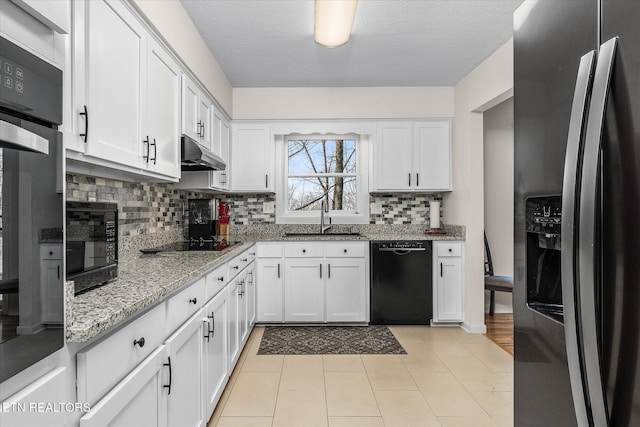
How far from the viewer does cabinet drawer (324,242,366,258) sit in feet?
12.7

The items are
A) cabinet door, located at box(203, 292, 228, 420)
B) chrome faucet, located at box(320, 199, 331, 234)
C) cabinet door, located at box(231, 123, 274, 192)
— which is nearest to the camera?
cabinet door, located at box(203, 292, 228, 420)

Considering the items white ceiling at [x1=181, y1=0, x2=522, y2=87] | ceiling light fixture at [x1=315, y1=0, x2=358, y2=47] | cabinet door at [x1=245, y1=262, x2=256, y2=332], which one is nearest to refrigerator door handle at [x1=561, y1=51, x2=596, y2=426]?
ceiling light fixture at [x1=315, y1=0, x2=358, y2=47]

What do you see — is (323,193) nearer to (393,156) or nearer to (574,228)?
(393,156)

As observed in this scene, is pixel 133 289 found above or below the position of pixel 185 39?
below

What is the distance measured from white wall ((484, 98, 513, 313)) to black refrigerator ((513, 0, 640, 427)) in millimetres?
3657

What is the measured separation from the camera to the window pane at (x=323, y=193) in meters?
4.50

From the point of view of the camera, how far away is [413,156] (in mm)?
4125

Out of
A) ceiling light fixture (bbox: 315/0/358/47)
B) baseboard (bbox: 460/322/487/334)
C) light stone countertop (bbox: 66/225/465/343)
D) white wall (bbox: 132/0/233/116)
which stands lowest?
baseboard (bbox: 460/322/487/334)

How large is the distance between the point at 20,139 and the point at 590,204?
105cm

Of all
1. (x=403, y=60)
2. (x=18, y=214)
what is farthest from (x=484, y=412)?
(x=403, y=60)

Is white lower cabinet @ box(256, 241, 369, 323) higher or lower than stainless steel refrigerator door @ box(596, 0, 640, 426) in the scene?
lower

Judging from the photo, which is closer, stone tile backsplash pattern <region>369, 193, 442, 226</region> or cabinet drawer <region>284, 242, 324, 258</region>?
cabinet drawer <region>284, 242, 324, 258</region>

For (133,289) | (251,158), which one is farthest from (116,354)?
(251,158)

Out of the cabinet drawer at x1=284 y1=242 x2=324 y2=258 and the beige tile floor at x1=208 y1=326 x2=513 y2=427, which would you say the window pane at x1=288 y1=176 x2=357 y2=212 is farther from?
the beige tile floor at x1=208 y1=326 x2=513 y2=427
